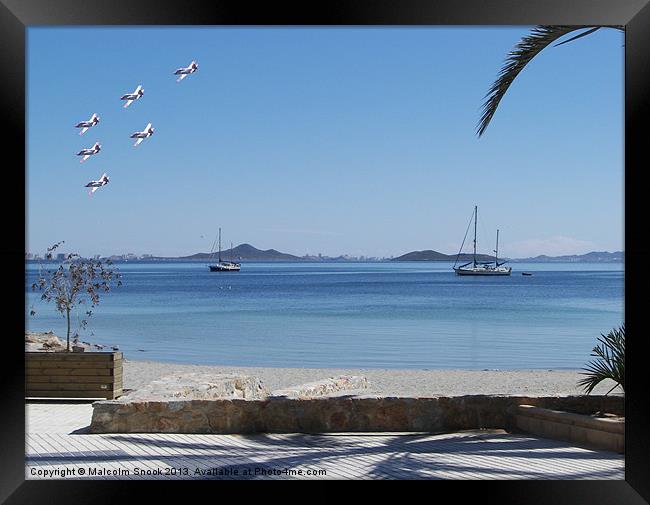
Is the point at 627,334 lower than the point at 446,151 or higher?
lower

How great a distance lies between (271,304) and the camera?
4159 centimetres

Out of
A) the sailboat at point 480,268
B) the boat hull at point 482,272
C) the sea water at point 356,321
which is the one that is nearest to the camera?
the sea water at point 356,321

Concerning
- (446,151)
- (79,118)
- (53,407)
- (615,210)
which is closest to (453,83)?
(446,151)

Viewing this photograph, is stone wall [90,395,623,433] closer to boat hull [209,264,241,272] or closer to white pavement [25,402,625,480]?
white pavement [25,402,625,480]

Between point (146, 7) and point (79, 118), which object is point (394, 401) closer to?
point (146, 7)

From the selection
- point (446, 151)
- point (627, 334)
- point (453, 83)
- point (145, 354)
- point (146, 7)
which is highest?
point (453, 83)

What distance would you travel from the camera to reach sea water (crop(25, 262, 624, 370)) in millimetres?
24578

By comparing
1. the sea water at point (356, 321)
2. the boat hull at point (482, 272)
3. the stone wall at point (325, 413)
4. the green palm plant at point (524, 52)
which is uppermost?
the green palm plant at point (524, 52)

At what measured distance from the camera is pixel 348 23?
158 inches

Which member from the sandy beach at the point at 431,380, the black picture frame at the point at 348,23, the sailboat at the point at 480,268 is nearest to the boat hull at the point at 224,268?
the sailboat at the point at 480,268

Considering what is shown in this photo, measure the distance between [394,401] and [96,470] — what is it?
2456 mm

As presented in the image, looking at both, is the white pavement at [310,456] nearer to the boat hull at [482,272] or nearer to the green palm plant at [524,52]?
the green palm plant at [524,52]

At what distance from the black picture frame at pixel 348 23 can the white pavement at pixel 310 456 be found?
0.61 m

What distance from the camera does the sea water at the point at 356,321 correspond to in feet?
80.6
